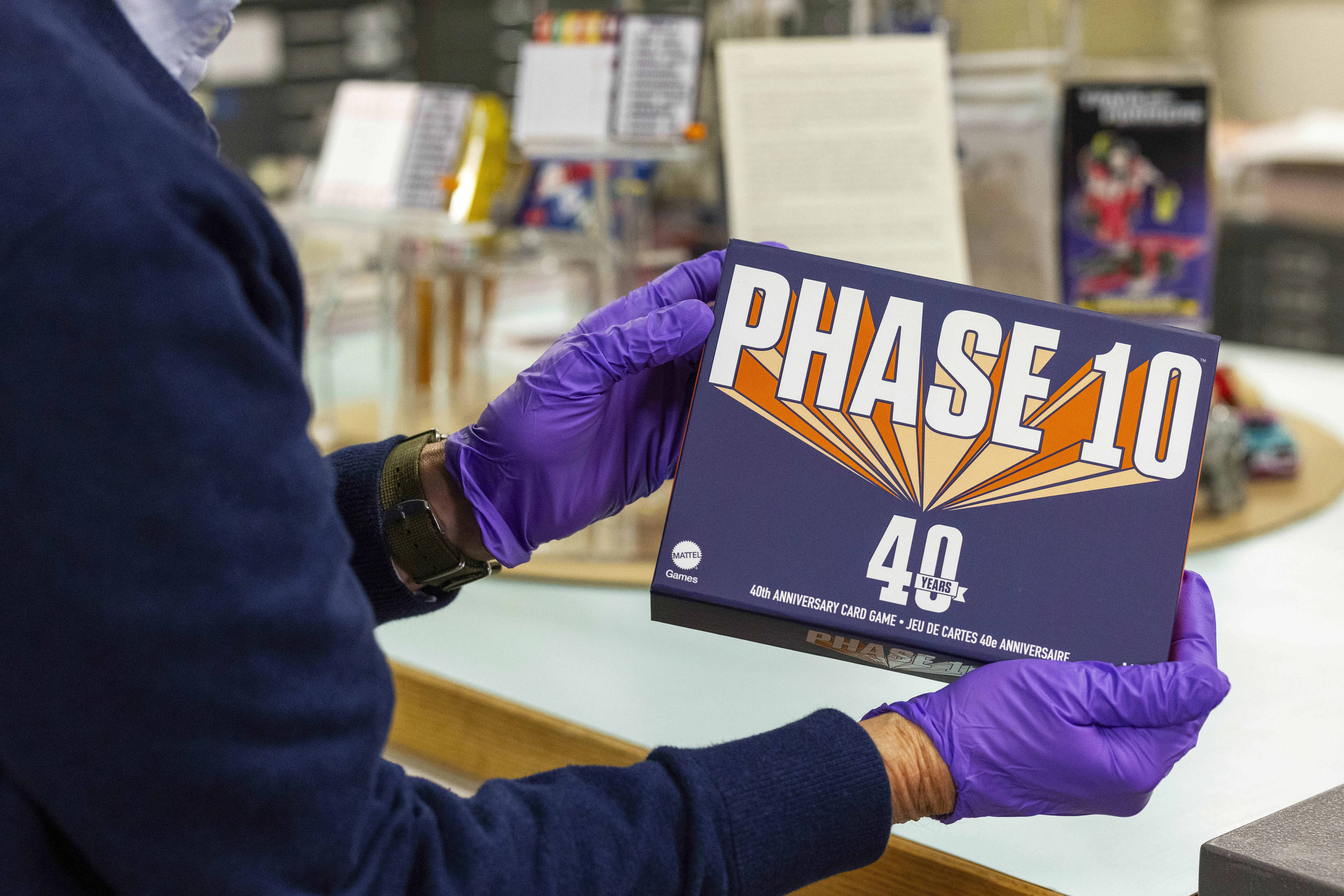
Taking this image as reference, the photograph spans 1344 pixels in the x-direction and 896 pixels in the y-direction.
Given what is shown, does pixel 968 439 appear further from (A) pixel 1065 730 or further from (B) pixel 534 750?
(B) pixel 534 750

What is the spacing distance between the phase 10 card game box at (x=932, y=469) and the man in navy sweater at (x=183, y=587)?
0.18 meters

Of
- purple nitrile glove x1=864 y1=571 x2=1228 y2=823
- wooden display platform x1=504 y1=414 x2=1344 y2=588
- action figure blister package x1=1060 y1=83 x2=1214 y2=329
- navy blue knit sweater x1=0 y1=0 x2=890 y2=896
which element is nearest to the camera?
navy blue knit sweater x1=0 y1=0 x2=890 y2=896

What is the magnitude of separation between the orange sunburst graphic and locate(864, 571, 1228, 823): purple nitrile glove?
0.43 ft

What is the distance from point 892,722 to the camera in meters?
0.87

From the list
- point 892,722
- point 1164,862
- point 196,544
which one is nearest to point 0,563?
point 196,544

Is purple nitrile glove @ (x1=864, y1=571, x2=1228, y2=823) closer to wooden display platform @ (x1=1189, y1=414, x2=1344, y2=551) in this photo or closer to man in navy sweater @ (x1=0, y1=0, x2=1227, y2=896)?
man in navy sweater @ (x1=0, y1=0, x2=1227, y2=896)

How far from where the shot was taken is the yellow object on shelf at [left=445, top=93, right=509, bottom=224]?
2.06 meters

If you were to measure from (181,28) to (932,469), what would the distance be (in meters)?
0.57

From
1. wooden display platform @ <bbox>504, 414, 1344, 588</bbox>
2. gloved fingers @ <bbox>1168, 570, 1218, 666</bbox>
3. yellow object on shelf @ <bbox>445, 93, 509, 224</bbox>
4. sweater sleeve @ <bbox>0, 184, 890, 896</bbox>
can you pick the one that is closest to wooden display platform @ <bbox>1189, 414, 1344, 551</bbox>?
wooden display platform @ <bbox>504, 414, 1344, 588</bbox>

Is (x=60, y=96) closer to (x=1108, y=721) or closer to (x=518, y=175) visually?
(x=1108, y=721)

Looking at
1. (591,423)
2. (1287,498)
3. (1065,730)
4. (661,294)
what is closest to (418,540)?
(591,423)

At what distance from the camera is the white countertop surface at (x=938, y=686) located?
104 cm

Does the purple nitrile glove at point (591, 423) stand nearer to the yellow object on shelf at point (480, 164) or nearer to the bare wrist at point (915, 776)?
the bare wrist at point (915, 776)

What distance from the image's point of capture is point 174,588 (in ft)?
1.99
